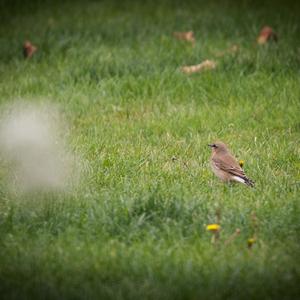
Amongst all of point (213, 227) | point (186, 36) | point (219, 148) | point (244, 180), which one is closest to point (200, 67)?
point (186, 36)

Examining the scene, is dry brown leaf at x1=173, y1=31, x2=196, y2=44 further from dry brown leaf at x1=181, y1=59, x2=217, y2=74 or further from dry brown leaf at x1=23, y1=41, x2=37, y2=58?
dry brown leaf at x1=23, y1=41, x2=37, y2=58

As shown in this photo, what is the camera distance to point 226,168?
7836mm

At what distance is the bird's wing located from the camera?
25.8 ft

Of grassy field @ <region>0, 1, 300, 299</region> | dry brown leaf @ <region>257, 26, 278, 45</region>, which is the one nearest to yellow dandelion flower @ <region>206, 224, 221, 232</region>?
grassy field @ <region>0, 1, 300, 299</region>

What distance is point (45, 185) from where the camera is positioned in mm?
7629

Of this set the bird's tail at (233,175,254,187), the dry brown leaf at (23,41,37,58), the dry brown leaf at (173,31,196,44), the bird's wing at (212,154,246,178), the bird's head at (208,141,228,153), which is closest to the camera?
the bird's tail at (233,175,254,187)

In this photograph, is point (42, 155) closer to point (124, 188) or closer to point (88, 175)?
point (88, 175)

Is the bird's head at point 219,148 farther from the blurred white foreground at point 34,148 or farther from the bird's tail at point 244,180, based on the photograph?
the blurred white foreground at point 34,148

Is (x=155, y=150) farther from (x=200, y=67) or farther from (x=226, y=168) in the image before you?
(x=200, y=67)

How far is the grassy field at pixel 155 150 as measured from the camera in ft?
19.2

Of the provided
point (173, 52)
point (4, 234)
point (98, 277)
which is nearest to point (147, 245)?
point (98, 277)

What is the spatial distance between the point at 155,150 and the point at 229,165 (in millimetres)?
1444

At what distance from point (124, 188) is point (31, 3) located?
33.4 feet

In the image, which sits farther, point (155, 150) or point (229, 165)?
point (155, 150)
